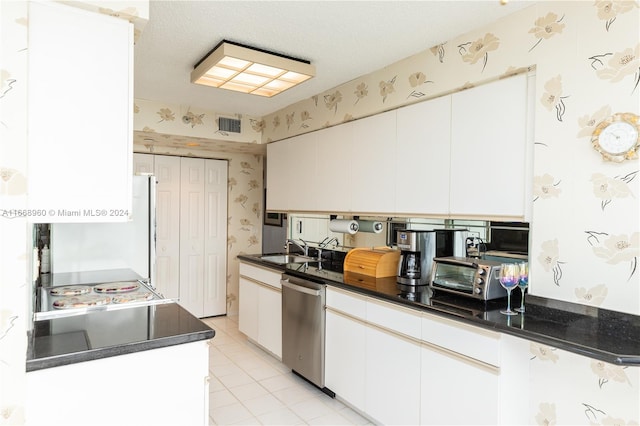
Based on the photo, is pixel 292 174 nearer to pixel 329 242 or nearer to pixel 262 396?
pixel 329 242

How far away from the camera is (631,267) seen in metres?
1.76

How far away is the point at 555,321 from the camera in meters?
1.94

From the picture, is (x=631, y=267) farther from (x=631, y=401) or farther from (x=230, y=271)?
(x=230, y=271)

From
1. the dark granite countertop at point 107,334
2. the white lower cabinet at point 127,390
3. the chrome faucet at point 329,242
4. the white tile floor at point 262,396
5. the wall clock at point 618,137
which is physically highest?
the wall clock at point 618,137

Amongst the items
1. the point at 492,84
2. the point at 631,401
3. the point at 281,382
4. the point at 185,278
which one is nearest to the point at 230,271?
the point at 185,278

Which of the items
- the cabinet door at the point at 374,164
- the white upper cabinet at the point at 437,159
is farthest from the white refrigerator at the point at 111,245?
the cabinet door at the point at 374,164

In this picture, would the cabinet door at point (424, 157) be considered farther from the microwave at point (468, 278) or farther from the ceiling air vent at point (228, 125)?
the ceiling air vent at point (228, 125)

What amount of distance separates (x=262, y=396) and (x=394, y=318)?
1329mm

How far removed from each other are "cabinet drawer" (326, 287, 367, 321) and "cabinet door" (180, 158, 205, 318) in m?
2.74

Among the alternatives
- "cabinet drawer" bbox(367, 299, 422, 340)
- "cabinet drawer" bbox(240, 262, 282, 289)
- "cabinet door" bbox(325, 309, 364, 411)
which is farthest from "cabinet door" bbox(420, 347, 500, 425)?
"cabinet drawer" bbox(240, 262, 282, 289)

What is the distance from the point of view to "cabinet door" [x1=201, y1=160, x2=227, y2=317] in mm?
5234

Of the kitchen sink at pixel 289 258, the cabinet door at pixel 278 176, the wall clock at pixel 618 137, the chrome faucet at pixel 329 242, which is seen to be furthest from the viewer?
the cabinet door at pixel 278 176

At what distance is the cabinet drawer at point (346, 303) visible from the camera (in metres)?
2.67

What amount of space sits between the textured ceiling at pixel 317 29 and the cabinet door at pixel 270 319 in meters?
1.97
